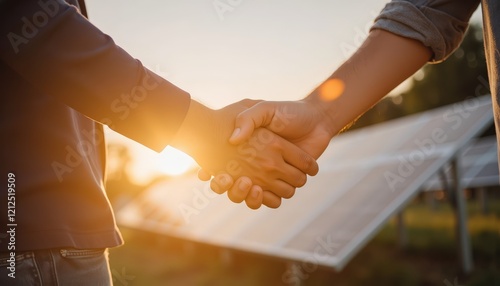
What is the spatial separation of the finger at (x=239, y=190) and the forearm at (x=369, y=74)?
→ 1.72ft

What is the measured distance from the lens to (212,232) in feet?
21.6

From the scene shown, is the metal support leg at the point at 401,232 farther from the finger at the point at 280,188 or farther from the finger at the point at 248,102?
the finger at the point at 248,102

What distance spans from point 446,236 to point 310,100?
18.6 ft

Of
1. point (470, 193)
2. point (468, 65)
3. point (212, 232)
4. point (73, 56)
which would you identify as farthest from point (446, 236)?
point (468, 65)

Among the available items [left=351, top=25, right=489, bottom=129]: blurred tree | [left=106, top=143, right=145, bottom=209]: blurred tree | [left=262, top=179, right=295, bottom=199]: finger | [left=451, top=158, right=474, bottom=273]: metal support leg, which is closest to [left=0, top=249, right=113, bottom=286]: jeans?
[left=262, top=179, right=295, bottom=199]: finger

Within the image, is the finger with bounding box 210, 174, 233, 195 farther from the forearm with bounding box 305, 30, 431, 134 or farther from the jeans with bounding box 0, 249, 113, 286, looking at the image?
the jeans with bounding box 0, 249, 113, 286

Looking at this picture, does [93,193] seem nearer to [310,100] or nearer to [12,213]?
[12,213]

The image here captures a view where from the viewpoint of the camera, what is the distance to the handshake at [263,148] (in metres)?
2.25

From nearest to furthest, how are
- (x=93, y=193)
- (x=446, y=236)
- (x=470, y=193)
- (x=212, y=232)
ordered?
(x=93, y=193), (x=212, y=232), (x=446, y=236), (x=470, y=193)

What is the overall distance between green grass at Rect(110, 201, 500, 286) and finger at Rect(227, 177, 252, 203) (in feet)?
5.99

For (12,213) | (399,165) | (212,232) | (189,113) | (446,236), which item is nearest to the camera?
(12,213)


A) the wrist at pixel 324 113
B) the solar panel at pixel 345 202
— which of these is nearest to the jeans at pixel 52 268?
the wrist at pixel 324 113

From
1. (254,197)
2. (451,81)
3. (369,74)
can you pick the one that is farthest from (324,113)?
(451,81)

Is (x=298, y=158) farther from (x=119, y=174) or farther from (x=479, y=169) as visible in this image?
(x=119, y=174)
